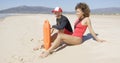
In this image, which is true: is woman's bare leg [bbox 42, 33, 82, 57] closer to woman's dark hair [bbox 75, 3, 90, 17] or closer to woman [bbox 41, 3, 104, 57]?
woman [bbox 41, 3, 104, 57]

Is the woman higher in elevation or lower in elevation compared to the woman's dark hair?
lower

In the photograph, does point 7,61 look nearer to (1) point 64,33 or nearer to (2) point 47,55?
(2) point 47,55

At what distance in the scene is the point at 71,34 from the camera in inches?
335

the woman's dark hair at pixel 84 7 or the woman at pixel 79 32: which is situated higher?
the woman's dark hair at pixel 84 7

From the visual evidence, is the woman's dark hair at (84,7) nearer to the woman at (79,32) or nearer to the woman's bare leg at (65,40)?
the woman at (79,32)

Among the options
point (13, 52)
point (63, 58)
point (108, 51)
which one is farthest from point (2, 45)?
point (108, 51)

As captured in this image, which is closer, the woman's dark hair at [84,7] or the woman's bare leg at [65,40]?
the woman's bare leg at [65,40]

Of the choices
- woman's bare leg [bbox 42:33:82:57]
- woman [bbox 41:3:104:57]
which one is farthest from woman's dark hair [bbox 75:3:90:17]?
woman's bare leg [bbox 42:33:82:57]

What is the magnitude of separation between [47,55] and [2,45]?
329cm

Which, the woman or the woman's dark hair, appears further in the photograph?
the woman's dark hair

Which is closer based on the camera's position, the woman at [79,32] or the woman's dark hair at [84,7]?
the woman at [79,32]

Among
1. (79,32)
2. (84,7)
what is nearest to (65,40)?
(79,32)

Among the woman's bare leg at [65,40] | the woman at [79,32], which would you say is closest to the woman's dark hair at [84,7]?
the woman at [79,32]

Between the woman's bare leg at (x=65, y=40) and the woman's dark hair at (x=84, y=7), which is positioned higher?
the woman's dark hair at (x=84, y=7)
